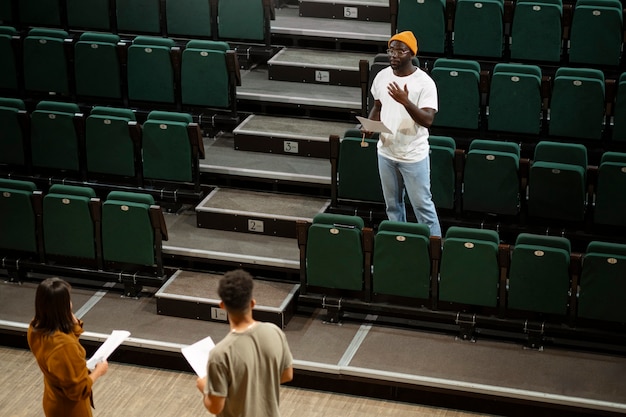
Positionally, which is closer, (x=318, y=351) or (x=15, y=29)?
(x=318, y=351)

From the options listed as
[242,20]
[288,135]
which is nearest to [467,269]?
[288,135]

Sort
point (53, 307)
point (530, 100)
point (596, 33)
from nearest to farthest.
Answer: point (53, 307) < point (530, 100) < point (596, 33)

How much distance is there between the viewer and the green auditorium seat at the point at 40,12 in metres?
5.89

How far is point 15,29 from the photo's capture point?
5648 mm

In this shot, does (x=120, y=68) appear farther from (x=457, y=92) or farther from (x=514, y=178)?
(x=514, y=178)

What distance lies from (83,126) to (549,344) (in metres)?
2.33

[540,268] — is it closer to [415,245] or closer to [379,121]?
[415,245]

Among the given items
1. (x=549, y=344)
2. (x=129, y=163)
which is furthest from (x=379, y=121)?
(x=129, y=163)

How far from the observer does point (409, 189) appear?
415 cm

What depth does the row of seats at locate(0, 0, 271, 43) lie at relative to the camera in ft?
18.3

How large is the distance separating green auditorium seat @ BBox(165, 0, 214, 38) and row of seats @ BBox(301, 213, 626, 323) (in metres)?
1.84

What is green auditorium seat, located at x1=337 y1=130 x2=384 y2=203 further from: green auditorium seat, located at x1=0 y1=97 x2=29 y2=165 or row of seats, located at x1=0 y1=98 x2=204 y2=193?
green auditorium seat, located at x1=0 y1=97 x2=29 y2=165

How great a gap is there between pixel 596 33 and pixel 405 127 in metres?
1.51

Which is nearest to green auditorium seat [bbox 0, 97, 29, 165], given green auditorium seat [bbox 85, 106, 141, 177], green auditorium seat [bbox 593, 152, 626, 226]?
green auditorium seat [bbox 85, 106, 141, 177]
